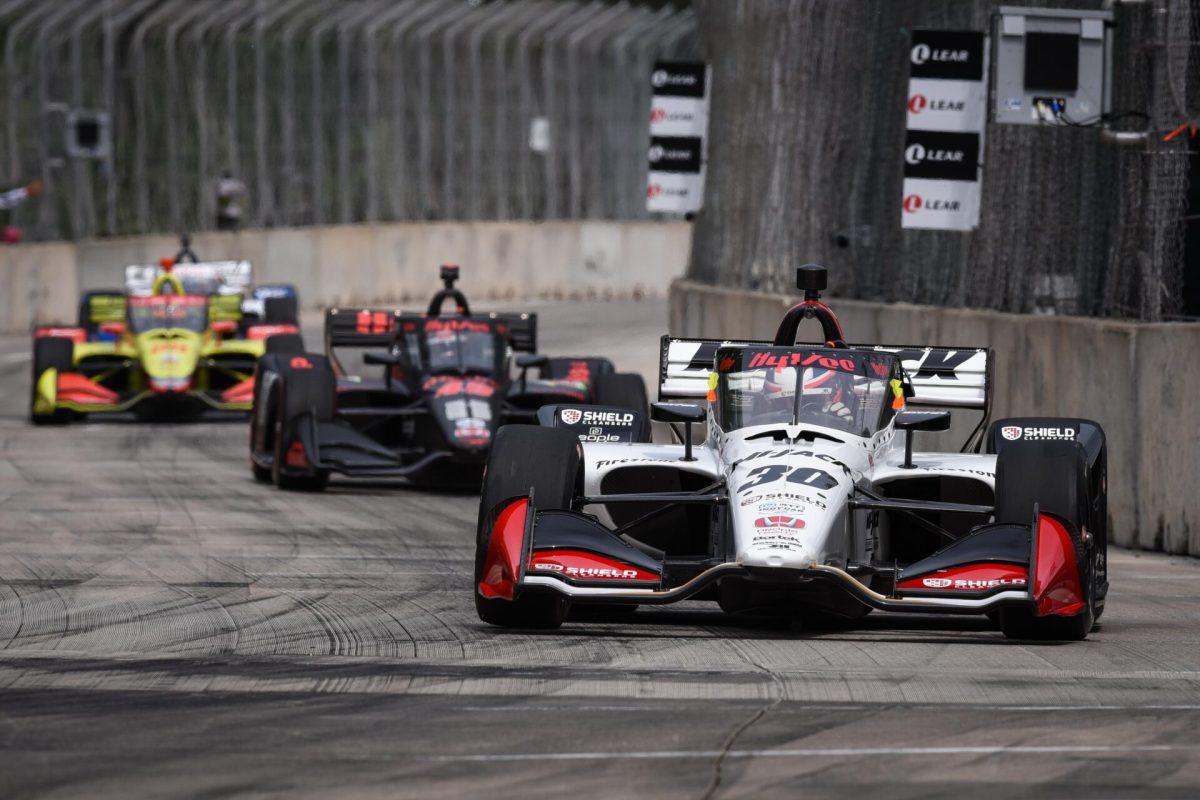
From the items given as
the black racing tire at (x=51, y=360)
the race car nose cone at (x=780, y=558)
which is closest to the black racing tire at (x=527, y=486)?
the race car nose cone at (x=780, y=558)

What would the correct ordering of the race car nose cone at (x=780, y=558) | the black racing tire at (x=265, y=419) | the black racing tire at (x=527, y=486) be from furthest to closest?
the black racing tire at (x=265, y=419) → the black racing tire at (x=527, y=486) → the race car nose cone at (x=780, y=558)

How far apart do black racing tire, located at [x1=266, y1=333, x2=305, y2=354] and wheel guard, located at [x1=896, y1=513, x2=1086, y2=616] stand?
1308 cm

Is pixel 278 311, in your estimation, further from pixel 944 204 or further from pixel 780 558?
pixel 780 558

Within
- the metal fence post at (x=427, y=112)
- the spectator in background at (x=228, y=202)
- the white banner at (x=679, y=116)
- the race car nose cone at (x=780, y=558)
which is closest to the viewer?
the race car nose cone at (x=780, y=558)

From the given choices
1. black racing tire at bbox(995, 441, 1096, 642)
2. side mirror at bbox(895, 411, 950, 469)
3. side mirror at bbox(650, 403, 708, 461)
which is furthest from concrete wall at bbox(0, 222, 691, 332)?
black racing tire at bbox(995, 441, 1096, 642)

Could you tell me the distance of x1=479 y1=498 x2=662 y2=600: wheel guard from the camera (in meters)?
10.8

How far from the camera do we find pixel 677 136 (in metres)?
25.9

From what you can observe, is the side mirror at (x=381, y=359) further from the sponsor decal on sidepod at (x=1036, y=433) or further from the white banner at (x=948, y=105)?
the sponsor decal on sidepod at (x=1036, y=433)

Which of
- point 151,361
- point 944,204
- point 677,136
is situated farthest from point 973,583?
point 677,136

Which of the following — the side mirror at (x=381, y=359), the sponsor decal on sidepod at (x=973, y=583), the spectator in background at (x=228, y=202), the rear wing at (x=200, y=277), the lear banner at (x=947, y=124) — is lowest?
the sponsor decal on sidepod at (x=973, y=583)

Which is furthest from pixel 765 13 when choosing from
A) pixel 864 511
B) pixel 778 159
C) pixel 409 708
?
pixel 409 708

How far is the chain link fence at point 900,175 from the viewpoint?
51.0ft

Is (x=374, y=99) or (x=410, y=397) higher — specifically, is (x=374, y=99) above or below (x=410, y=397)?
above

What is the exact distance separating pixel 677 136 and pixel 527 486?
49.5 feet
